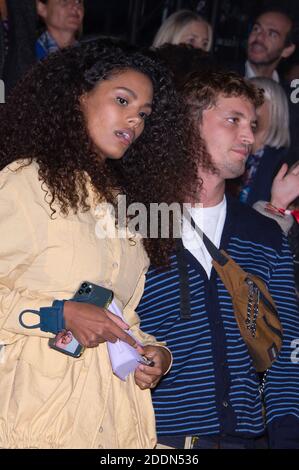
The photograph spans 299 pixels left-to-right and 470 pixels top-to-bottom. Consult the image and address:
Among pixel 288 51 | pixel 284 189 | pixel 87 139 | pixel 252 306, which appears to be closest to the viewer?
pixel 87 139

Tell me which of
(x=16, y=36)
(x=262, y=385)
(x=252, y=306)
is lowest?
(x=262, y=385)

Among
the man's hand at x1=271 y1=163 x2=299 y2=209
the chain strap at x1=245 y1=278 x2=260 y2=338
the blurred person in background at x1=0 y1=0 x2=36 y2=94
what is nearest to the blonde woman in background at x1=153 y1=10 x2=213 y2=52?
the blurred person in background at x1=0 y1=0 x2=36 y2=94

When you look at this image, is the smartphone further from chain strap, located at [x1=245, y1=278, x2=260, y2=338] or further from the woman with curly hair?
chain strap, located at [x1=245, y1=278, x2=260, y2=338]

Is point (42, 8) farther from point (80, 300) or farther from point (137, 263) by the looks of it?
point (80, 300)

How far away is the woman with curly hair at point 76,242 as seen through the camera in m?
2.83

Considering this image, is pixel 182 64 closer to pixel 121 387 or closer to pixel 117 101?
pixel 117 101

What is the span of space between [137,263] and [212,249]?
483 mm

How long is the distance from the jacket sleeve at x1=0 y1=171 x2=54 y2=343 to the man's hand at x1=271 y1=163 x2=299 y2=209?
1.92 meters

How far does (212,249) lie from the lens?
12.0 ft

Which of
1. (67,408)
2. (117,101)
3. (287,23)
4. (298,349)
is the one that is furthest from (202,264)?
(287,23)

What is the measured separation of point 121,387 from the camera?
9.96 ft

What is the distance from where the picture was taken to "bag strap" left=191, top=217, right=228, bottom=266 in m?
3.62

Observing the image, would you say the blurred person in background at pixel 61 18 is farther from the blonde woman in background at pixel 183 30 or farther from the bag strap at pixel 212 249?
the bag strap at pixel 212 249

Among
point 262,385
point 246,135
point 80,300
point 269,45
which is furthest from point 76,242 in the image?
point 269,45
